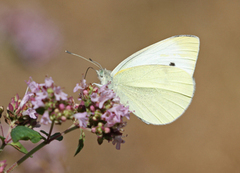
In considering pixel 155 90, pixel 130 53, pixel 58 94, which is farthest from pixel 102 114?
pixel 130 53

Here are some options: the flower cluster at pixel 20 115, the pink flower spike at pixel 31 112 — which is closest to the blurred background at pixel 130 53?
the flower cluster at pixel 20 115

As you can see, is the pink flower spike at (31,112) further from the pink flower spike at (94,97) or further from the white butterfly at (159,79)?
the white butterfly at (159,79)

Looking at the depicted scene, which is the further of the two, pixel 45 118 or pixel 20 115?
pixel 20 115

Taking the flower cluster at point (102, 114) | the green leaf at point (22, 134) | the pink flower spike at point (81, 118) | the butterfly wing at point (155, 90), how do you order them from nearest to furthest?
the green leaf at point (22, 134) → the pink flower spike at point (81, 118) → the flower cluster at point (102, 114) → the butterfly wing at point (155, 90)

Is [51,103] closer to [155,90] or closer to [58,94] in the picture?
[58,94]

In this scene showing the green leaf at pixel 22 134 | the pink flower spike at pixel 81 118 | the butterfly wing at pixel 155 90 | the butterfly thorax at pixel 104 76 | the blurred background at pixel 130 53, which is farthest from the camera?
the blurred background at pixel 130 53

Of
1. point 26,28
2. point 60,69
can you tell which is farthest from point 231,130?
point 26,28
